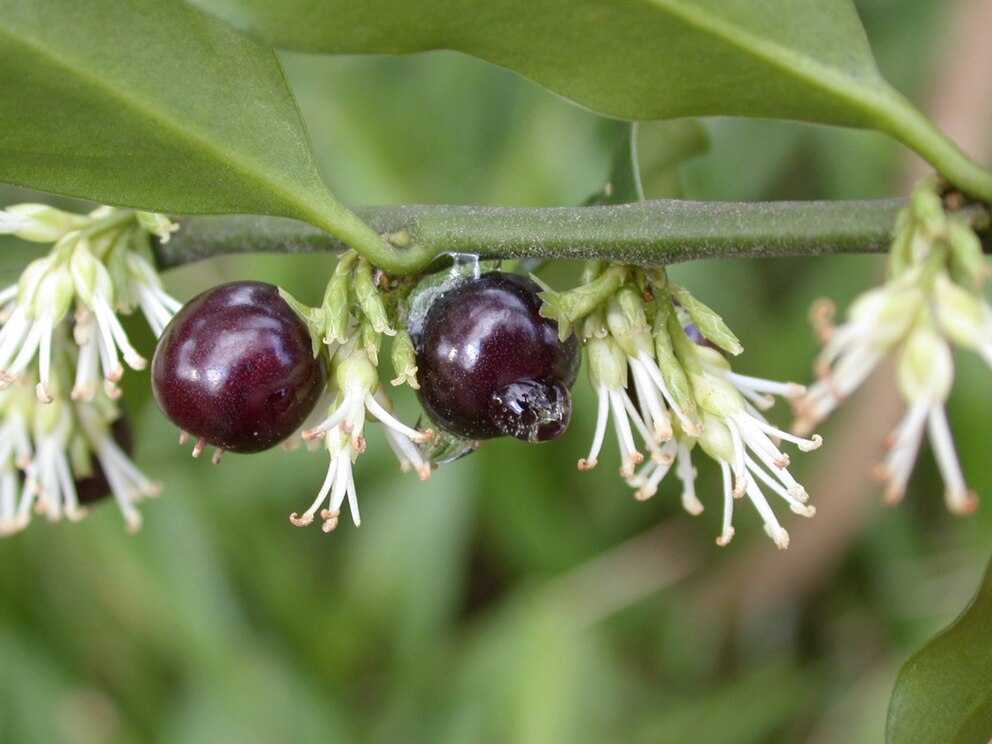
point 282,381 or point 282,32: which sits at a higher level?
point 282,32

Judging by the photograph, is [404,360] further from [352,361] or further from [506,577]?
[506,577]

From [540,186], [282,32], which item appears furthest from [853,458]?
[282,32]

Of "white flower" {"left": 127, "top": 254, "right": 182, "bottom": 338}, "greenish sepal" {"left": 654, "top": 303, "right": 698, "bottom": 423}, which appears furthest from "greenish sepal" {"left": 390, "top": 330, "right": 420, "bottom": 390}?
"white flower" {"left": 127, "top": 254, "right": 182, "bottom": 338}

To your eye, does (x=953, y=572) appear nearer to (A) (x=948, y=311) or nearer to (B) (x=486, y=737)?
(B) (x=486, y=737)

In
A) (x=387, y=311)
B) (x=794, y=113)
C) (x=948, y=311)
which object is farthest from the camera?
(x=387, y=311)

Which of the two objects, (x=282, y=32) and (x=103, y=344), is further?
(x=103, y=344)

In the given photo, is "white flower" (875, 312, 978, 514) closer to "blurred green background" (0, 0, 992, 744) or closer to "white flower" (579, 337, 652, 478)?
"white flower" (579, 337, 652, 478)

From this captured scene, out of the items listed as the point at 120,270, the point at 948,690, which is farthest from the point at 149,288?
the point at 948,690
